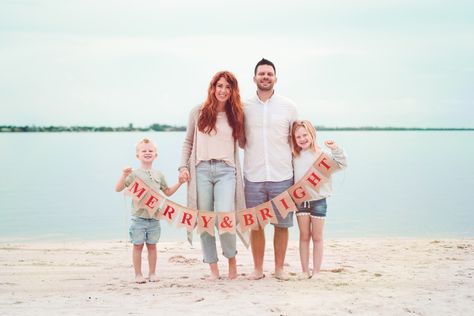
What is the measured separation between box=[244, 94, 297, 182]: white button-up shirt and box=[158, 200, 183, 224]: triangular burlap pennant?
0.85 meters

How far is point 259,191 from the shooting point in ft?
20.7

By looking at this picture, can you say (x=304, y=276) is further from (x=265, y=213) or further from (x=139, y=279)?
(x=139, y=279)

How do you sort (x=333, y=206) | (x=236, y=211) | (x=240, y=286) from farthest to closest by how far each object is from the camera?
(x=333, y=206), (x=236, y=211), (x=240, y=286)

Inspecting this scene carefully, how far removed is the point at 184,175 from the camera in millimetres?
6262

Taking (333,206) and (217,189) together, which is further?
(333,206)

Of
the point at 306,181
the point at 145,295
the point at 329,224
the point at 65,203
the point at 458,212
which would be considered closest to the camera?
the point at 145,295

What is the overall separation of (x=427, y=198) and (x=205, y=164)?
15.5 meters

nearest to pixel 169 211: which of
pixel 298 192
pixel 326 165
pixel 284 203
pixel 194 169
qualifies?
pixel 194 169

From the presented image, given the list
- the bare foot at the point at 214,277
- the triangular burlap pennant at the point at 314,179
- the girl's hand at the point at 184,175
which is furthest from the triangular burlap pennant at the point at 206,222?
the triangular burlap pennant at the point at 314,179

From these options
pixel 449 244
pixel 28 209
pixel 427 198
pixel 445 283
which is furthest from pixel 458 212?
pixel 28 209

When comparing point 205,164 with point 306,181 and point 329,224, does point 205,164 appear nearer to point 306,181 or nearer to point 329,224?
point 306,181

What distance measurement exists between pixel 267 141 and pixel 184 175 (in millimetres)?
937

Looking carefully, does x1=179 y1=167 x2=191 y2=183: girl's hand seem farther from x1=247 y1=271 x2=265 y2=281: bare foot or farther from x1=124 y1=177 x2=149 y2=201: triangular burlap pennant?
x1=247 y1=271 x2=265 y2=281: bare foot

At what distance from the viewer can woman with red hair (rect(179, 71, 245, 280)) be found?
622cm
